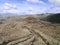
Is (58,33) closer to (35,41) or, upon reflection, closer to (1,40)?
(35,41)

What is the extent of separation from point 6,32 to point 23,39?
787 mm

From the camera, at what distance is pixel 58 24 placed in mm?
6695

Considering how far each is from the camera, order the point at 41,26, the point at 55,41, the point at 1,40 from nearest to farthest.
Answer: the point at 1,40 → the point at 55,41 → the point at 41,26

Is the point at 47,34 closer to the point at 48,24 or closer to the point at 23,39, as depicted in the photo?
the point at 48,24

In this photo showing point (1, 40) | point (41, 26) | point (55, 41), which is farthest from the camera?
point (41, 26)

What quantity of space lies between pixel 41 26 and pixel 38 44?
3.40 ft

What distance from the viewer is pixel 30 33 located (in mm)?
6316

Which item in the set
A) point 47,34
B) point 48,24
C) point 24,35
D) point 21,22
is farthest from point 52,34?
point 21,22

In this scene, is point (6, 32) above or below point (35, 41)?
above

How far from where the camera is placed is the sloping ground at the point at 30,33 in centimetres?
566

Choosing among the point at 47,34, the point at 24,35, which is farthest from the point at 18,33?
the point at 47,34

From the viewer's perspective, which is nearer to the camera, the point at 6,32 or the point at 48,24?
the point at 6,32

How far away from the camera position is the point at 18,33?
19.6 ft

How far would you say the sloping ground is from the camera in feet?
18.6
